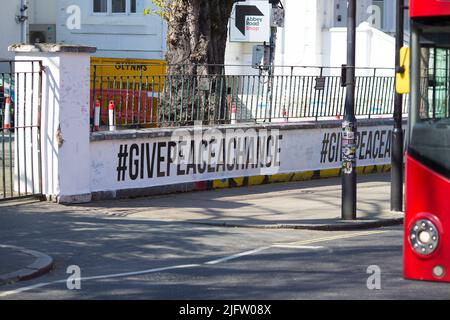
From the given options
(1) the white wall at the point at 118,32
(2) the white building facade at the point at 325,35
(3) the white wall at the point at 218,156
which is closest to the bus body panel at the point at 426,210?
(3) the white wall at the point at 218,156

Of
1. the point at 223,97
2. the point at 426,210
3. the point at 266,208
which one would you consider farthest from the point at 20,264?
the point at 223,97

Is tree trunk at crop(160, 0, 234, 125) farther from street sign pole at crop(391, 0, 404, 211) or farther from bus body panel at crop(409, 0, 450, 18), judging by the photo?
bus body panel at crop(409, 0, 450, 18)

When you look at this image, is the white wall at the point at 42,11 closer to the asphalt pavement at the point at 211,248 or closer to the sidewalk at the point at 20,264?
the asphalt pavement at the point at 211,248

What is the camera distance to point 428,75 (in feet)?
26.2

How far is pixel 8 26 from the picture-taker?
35.0 metres

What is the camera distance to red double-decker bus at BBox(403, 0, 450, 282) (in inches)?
305

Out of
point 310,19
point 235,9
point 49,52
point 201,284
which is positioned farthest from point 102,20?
point 201,284

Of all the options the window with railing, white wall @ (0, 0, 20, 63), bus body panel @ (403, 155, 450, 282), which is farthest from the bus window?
the window with railing

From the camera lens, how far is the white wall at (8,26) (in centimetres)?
3472

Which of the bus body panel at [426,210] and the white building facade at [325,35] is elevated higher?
the white building facade at [325,35]

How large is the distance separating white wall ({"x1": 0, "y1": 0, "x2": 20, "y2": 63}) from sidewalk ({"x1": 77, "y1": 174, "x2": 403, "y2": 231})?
18.2m

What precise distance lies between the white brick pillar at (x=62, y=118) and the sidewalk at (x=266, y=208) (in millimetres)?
604
